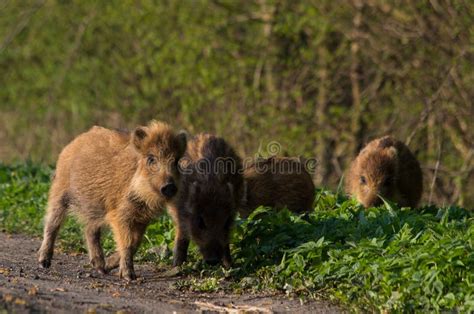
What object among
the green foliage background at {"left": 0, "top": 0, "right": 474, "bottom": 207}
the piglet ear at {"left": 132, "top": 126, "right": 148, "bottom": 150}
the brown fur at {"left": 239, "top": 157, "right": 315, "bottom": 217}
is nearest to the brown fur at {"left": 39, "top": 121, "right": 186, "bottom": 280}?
the piglet ear at {"left": 132, "top": 126, "right": 148, "bottom": 150}

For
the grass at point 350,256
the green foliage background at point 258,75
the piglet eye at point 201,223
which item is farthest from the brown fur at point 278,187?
the green foliage background at point 258,75

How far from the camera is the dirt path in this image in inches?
268

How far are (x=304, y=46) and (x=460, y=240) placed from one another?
1062cm

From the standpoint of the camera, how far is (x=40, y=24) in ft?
73.4

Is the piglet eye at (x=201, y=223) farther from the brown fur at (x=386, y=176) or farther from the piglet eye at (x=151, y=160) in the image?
the brown fur at (x=386, y=176)

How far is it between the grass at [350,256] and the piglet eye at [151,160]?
95 centimetres

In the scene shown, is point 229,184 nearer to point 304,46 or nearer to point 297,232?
point 297,232

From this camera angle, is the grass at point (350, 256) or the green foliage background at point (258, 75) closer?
the grass at point (350, 256)

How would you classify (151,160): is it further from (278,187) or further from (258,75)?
(258,75)

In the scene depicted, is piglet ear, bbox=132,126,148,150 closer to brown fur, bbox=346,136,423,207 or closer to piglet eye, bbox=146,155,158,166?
piglet eye, bbox=146,155,158,166

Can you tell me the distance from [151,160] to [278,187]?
201 centimetres

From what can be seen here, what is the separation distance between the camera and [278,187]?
1020 cm

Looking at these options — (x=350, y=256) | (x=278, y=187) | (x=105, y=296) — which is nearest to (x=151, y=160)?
(x=105, y=296)

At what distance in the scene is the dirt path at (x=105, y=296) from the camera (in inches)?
268
